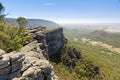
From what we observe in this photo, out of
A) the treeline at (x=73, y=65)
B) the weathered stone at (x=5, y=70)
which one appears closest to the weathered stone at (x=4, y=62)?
the weathered stone at (x=5, y=70)

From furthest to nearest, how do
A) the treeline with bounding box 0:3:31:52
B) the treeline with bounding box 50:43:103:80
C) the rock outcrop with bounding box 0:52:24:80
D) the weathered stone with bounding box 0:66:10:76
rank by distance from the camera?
the treeline with bounding box 50:43:103:80, the treeline with bounding box 0:3:31:52, the rock outcrop with bounding box 0:52:24:80, the weathered stone with bounding box 0:66:10:76

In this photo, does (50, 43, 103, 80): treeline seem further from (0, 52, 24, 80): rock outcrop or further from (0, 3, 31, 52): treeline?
(0, 52, 24, 80): rock outcrop

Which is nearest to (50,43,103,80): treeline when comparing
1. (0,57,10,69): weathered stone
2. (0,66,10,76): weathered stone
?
(0,66,10,76): weathered stone

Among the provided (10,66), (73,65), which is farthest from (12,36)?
(73,65)

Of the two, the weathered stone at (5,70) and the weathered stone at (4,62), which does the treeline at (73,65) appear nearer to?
the weathered stone at (5,70)

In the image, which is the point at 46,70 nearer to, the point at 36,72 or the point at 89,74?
the point at 36,72

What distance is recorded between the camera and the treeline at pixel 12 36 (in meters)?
63.3

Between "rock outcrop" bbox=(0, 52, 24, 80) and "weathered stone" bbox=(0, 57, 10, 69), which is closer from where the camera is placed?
"weathered stone" bbox=(0, 57, 10, 69)

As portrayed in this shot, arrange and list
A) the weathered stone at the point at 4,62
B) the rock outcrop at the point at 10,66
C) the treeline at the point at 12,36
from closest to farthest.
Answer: the weathered stone at the point at 4,62 < the rock outcrop at the point at 10,66 < the treeline at the point at 12,36

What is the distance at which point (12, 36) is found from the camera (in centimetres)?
7856

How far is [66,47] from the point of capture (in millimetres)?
147875

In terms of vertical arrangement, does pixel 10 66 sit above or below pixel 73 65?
above

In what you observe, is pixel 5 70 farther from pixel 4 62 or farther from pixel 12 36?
pixel 12 36

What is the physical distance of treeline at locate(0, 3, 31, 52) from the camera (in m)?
63.3
